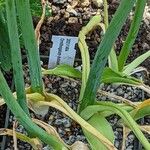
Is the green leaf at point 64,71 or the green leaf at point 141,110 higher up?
the green leaf at point 64,71

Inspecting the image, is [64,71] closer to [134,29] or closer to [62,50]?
[62,50]

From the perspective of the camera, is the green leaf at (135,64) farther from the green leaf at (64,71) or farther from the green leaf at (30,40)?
the green leaf at (30,40)

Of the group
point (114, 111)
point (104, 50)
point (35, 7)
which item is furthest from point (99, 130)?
point (35, 7)

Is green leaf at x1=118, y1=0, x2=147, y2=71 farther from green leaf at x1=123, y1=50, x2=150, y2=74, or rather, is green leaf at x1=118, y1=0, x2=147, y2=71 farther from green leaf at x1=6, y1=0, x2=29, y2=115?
green leaf at x1=6, y1=0, x2=29, y2=115

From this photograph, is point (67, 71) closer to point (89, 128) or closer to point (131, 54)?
point (89, 128)

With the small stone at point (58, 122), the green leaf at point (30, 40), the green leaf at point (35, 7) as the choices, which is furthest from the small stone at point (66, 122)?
the green leaf at point (35, 7)

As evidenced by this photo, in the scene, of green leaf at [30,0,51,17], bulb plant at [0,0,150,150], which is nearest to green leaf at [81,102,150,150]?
bulb plant at [0,0,150,150]

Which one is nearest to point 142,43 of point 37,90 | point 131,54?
point 131,54
